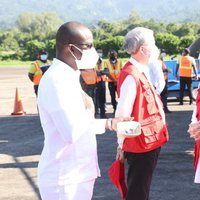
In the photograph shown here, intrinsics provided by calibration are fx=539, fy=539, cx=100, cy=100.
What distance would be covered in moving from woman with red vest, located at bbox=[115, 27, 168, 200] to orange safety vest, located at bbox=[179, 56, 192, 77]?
9.78 meters

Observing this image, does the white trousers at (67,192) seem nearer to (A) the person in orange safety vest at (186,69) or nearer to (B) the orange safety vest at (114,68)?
(B) the orange safety vest at (114,68)

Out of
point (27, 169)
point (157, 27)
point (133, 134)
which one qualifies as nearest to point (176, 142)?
point (27, 169)

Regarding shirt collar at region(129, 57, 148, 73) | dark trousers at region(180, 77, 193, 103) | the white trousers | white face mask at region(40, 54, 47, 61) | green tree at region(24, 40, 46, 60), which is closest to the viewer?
the white trousers

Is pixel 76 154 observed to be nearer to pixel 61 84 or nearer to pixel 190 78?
pixel 61 84

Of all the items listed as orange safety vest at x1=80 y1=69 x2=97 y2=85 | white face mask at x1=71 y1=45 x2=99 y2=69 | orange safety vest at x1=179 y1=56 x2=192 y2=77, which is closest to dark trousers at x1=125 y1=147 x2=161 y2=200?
white face mask at x1=71 y1=45 x2=99 y2=69

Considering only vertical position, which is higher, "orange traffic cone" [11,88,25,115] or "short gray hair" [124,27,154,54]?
"short gray hair" [124,27,154,54]

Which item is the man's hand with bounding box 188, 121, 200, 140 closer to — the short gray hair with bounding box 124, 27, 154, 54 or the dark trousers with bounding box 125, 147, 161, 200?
the dark trousers with bounding box 125, 147, 161, 200

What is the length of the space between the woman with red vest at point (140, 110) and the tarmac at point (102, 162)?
Answer: 5.03 feet

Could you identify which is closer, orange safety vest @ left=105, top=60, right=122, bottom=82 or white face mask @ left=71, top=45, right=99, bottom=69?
white face mask @ left=71, top=45, right=99, bottom=69

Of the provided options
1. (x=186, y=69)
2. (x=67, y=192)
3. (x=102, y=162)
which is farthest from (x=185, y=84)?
(x=67, y=192)

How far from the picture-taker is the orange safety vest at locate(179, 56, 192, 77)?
46.3 ft

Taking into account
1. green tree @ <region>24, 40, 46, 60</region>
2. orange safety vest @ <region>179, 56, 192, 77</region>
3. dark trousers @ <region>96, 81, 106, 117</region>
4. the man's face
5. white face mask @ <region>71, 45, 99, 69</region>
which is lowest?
green tree @ <region>24, 40, 46, 60</region>

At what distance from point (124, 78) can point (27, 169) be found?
11.5 feet

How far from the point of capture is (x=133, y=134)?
374cm
